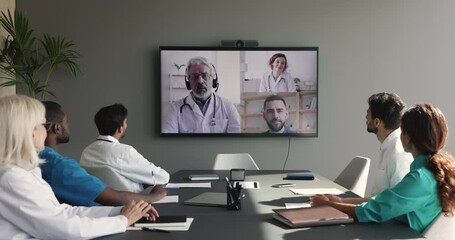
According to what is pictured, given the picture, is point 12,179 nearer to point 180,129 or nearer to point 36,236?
point 36,236

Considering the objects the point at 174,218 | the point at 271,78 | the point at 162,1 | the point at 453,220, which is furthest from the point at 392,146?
the point at 162,1

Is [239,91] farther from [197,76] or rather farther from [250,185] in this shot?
[250,185]

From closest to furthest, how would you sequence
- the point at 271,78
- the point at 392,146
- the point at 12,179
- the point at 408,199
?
the point at 12,179 → the point at 408,199 → the point at 392,146 → the point at 271,78

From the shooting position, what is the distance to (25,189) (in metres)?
1.77

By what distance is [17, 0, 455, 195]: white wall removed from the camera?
5727 mm

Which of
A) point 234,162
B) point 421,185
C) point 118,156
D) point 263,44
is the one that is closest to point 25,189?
point 421,185

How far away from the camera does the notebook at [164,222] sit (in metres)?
2.12

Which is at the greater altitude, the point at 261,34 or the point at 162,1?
the point at 162,1

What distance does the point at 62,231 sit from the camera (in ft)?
5.94

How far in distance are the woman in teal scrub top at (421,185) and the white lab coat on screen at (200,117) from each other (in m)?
3.44

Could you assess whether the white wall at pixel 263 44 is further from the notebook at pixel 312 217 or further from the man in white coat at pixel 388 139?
the notebook at pixel 312 217

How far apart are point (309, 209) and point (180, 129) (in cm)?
354

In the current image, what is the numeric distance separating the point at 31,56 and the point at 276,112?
109 inches

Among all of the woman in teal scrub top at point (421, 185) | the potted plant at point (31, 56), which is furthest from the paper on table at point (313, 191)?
the potted plant at point (31, 56)
